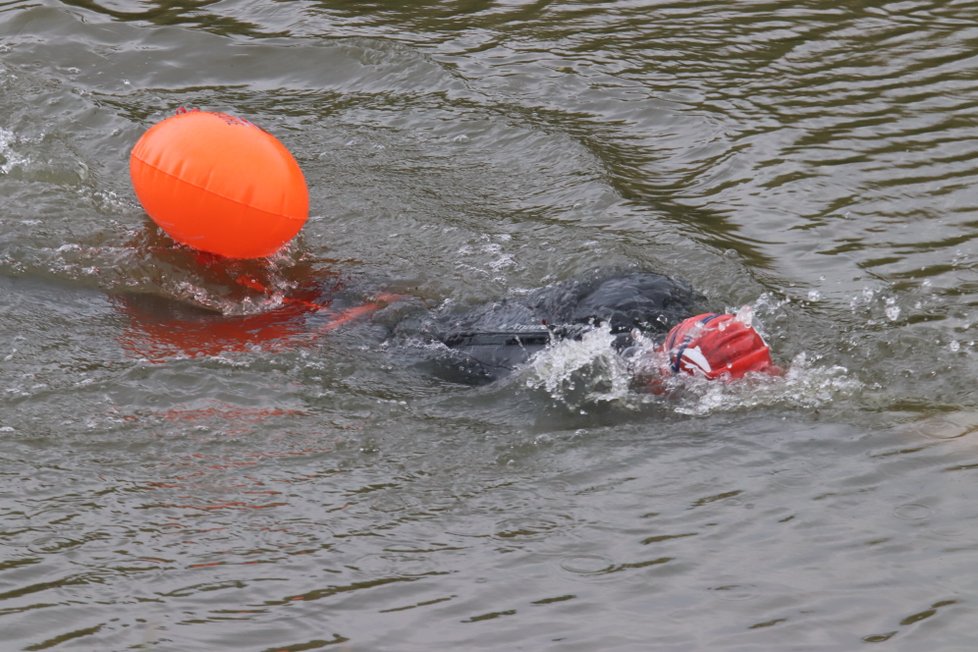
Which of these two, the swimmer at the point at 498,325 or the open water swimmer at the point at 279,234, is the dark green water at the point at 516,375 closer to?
the swimmer at the point at 498,325

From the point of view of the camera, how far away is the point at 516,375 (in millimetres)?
5832

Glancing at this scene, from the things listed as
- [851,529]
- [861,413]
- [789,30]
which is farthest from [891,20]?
[851,529]

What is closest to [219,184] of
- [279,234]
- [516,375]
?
[279,234]

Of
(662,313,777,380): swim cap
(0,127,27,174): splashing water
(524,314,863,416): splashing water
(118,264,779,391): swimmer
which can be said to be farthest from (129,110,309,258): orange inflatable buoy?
(0,127,27,174): splashing water

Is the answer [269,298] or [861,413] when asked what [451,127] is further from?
[861,413]

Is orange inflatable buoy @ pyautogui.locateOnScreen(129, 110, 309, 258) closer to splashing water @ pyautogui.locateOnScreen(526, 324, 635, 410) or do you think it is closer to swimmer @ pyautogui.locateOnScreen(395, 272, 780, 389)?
swimmer @ pyautogui.locateOnScreen(395, 272, 780, 389)

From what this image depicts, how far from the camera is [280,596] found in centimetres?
429

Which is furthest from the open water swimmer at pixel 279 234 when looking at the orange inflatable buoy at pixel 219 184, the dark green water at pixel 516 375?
the dark green water at pixel 516 375

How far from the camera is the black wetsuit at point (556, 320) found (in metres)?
5.80

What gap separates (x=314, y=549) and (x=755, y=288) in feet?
10.9

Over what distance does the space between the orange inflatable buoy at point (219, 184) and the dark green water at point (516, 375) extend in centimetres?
59

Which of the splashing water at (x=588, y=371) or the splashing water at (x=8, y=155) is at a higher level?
the splashing water at (x=8, y=155)

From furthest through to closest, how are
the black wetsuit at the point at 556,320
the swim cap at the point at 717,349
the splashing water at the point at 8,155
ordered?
the splashing water at the point at 8,155 → the black wetsuit at the point at 556,320 → the swim cap at the point at 717,349

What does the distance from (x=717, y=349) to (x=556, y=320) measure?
1.06 metres
